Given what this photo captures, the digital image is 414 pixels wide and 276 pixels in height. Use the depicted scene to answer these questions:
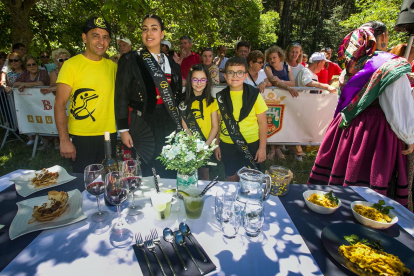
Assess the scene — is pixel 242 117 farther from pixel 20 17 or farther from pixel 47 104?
pixel 20 17

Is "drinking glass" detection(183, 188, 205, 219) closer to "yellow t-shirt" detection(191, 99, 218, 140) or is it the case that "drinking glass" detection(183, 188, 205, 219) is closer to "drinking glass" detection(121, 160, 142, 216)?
"drinking glass" detection(121, 160, 142, 216)

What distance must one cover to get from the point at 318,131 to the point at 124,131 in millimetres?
3900

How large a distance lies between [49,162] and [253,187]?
456 cm

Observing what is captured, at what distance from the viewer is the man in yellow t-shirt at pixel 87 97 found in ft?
7.56

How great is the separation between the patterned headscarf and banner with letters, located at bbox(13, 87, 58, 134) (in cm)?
511

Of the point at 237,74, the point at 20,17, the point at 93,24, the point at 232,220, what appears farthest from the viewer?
the point at 20,17

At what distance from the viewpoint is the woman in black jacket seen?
2.37 m

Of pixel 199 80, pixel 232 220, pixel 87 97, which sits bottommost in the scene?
pixel 232 220

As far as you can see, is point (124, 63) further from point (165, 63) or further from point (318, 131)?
point (318, 131)

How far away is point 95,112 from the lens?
8.02ft

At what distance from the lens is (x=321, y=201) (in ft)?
5.28

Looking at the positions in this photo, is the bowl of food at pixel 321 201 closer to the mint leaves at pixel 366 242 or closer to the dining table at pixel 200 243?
the dining table at pixel 200 243

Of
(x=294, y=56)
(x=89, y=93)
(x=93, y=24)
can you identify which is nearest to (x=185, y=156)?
(x=89, y=93)

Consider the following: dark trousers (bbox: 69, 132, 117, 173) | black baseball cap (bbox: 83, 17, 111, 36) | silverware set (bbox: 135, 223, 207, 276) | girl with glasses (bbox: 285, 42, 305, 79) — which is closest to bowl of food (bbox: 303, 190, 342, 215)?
silverware set (bbox: 135, 223, 207, 276)
